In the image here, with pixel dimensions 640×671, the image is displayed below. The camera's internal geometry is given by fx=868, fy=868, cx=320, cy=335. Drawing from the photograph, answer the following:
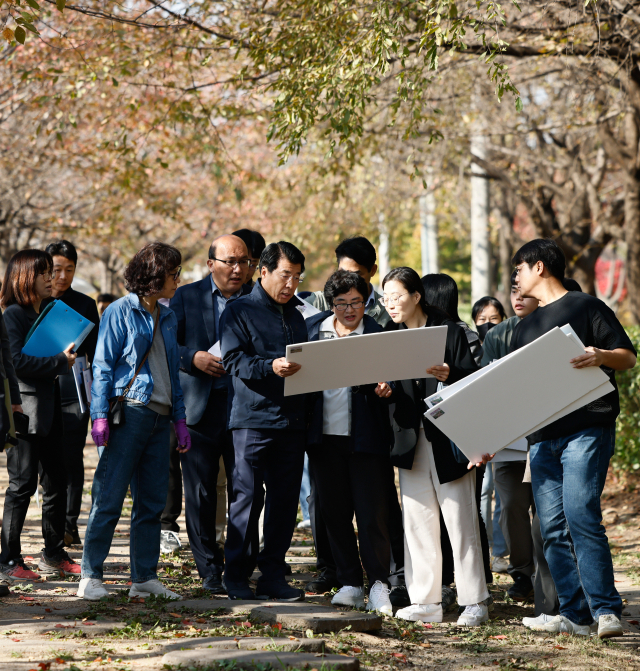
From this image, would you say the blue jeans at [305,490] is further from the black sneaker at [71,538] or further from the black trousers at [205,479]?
the black trousers at [205,479]

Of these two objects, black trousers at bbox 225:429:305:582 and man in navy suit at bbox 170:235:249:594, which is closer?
→ black trousers at bbox 225:429:305:582

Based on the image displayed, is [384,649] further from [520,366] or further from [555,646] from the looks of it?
[520,366]

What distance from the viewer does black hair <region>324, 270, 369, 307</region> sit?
5.05m

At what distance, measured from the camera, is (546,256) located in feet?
15.6

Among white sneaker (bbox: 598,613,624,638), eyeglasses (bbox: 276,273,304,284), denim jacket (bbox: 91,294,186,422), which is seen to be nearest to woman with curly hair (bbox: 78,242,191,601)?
denim jacket (bbox: 91,294,186,422)

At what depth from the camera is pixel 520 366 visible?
4402mm

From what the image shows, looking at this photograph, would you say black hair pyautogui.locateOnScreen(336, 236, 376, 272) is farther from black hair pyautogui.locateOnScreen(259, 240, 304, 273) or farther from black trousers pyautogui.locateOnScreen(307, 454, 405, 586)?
black trousers pyautogui.locateOnScreen(307, 454, 405, 586)

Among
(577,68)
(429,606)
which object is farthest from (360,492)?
(577,68)

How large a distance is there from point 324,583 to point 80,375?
241 cm

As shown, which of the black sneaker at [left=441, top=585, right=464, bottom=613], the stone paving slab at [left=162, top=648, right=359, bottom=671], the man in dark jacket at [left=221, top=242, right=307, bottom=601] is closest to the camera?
the stone paving slab at [left=162, top=648, right=359, bottom=671]

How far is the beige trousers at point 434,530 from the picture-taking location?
4.95 metres

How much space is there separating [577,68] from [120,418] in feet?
24.7

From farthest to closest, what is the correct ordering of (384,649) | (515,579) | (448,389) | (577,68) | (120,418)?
(577,68)
(515,579)
(120,418)
(448,389)
(384,649)

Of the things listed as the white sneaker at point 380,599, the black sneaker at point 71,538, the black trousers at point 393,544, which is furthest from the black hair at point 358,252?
the black sneaker at point 71,538
